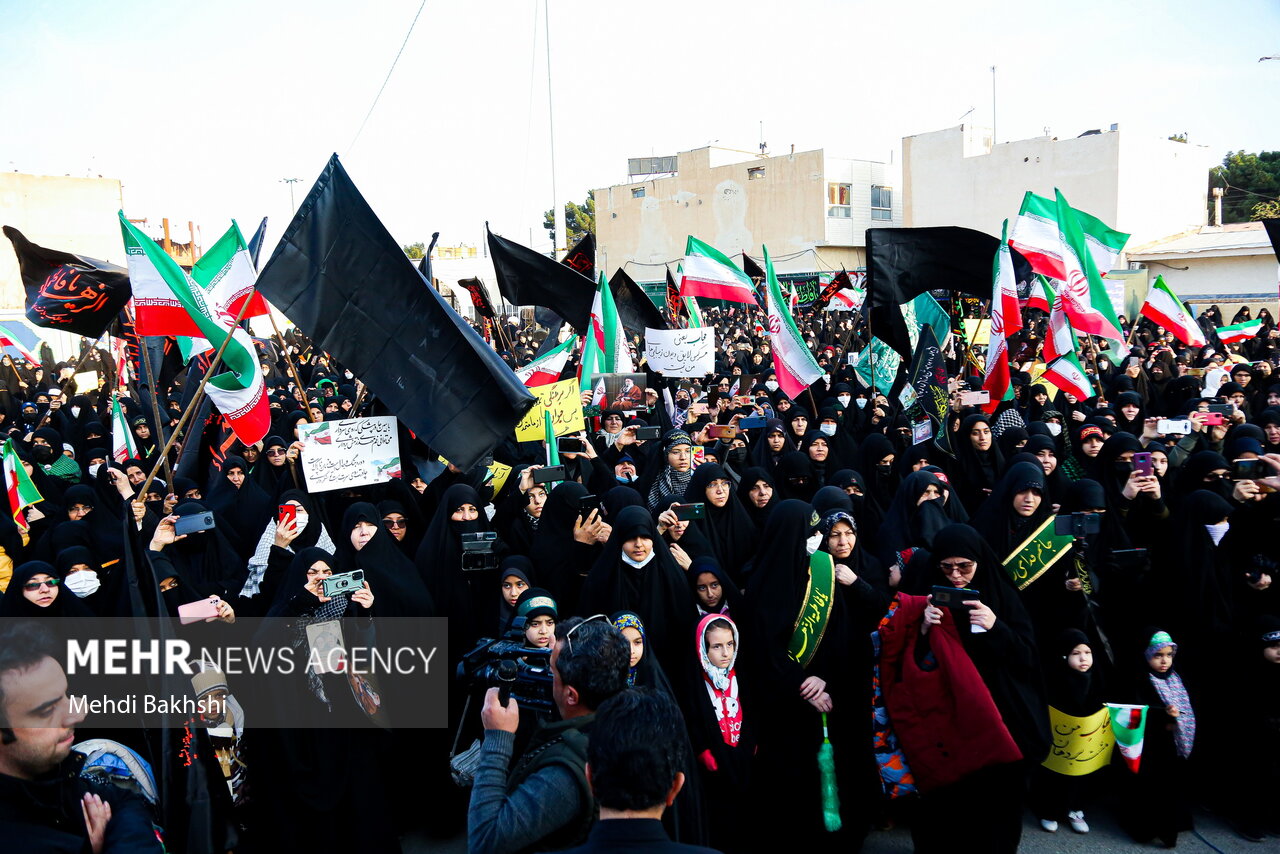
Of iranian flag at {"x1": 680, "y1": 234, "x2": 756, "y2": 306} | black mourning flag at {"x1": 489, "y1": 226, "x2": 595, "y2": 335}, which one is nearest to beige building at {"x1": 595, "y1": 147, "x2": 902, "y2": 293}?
iranian flag at {"x1": 680, "y1": 234, "x2": 756, "y2": 306}

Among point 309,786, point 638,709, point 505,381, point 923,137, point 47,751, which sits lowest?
point 309,786

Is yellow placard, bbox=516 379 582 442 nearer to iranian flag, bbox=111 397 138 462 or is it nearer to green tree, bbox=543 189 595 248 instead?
iranian flag, bbox=111 397 138 462

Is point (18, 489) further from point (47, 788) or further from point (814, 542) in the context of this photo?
point (814, 542)

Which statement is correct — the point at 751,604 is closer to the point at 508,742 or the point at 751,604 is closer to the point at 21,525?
the point at 508,742

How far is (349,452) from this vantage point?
536 cm

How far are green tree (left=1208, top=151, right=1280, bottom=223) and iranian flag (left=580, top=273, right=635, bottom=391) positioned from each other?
43.0 meters

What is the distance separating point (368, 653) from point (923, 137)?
35.2 m

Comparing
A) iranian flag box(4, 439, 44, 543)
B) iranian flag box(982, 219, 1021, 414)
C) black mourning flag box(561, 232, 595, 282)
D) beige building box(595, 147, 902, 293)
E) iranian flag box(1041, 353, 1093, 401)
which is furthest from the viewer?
beige building box(595, 147, 902, 293)

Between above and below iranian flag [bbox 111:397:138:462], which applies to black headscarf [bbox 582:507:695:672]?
below

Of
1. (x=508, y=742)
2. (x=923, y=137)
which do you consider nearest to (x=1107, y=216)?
(x=923, y=137)

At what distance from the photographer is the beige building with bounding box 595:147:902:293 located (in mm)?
37500

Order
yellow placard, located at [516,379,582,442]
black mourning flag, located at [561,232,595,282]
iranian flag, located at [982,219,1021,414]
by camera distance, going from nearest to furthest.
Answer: yellow placard, located at [516,379,582,442] < iranian flag, located at [982,219,1021,414] < black mourning flag, located at [561,232,595,282]

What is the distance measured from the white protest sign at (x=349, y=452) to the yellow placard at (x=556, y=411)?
3.38 ft

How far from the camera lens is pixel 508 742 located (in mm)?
2291
